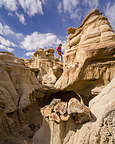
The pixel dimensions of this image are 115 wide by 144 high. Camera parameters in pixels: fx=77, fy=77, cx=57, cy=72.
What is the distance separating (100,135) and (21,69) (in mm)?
3697

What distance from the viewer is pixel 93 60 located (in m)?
4.04

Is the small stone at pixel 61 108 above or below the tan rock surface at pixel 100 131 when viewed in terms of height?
above

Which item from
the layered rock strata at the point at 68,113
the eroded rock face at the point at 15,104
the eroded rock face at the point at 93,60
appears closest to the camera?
the layered rock strata at the point at 68,113

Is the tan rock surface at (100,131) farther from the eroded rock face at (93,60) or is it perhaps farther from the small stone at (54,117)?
the eroded rock face at (93,60)

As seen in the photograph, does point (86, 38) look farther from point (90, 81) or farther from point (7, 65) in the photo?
point (7, 65)

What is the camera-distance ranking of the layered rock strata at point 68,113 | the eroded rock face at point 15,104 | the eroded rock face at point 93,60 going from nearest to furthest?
the layered rock strata at point 68,113, the eroded rock face at point 15,104, the eroded rock face at point 93,60

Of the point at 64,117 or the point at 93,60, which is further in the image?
the point at 93,60

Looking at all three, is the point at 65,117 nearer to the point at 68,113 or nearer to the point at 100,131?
the point at 68,113

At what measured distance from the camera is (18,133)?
8.05 feet

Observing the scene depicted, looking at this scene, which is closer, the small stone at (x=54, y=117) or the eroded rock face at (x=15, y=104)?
the small stone at (x=54, y=117)

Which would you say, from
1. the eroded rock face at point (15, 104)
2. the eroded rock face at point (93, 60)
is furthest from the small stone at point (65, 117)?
the eroded rock face at point (93, 60)

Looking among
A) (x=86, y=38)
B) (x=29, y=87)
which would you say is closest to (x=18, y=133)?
(x=29, y=87)

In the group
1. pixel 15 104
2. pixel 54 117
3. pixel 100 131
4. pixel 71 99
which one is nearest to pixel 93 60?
pixel 71 99

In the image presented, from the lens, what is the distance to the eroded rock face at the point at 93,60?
12.4 ft
